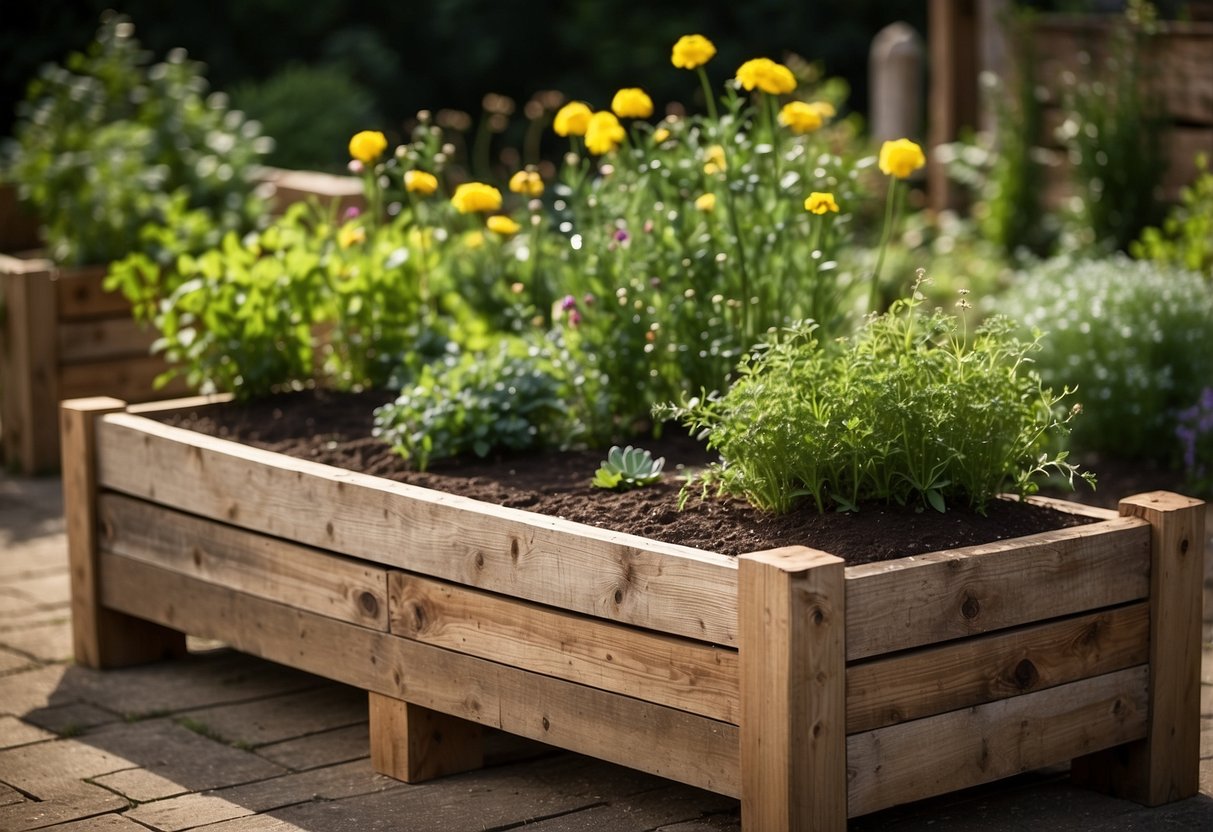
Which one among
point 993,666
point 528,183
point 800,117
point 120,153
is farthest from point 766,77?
point 120,153

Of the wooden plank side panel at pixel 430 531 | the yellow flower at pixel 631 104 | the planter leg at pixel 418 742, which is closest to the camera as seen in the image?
the wooden plank side panel at pixel 430 531

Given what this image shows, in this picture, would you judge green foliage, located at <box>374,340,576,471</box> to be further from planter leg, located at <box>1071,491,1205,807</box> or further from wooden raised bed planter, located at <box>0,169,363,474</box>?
wooden raised bed planter, located at <box>0,169,363,474</box>

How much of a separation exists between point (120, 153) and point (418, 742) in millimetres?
3802

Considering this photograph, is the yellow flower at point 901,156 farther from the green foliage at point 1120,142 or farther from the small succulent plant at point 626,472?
the green foliage at point 1120,142

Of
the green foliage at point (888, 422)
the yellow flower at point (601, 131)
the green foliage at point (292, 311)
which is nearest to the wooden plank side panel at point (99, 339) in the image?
the green foliage at point (292, 311)

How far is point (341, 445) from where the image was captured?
12.7 ft

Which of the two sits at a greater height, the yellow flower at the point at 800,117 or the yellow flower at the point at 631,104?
the yellow flower at the point at 631,104

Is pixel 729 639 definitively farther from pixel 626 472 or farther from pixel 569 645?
pixel 626 472

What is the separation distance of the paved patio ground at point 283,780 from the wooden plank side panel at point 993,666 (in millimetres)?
287

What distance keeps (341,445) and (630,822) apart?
1.28m

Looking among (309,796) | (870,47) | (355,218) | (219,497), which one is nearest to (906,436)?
(309,796)

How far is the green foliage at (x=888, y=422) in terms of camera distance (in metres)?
3.02

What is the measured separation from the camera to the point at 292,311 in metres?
4.29

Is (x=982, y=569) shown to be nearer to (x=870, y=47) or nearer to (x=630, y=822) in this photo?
(x=630, y=822)
